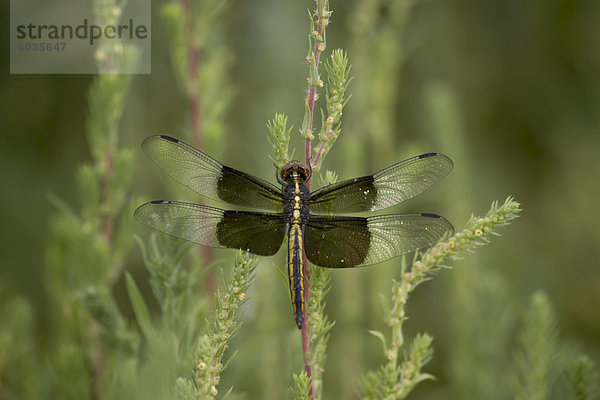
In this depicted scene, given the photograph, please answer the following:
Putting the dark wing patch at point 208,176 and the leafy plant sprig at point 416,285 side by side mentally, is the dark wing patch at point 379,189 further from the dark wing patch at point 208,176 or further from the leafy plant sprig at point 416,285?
the leafy plant sprig at point 416,285

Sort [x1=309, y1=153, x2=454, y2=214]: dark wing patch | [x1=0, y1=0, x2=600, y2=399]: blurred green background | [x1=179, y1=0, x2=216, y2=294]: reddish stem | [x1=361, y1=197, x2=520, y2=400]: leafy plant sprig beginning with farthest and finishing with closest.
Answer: [x1=0, y1=0, x2=600, y2=399]: blurred green background
[x1=179, y1=0, x2=216, y2=294]: reddish stem
[x1=309, y1=153, x2=454, y2=214]: dark wing patch
[x1=361, y1=197, x2=520, y2=400]: leafy plant sprig

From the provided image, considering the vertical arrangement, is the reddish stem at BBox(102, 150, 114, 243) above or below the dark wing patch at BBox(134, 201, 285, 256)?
above

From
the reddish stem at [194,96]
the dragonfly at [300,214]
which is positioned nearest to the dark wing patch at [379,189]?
the dragonfly at [300,214]

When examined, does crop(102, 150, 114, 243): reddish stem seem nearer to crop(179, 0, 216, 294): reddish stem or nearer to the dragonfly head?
crop(179, 0, 216, 294): reddish stem

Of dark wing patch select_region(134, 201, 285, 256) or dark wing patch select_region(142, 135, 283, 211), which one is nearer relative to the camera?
dark wing patch select_region(134, 201, 285, 256)

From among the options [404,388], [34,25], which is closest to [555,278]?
[404,388]

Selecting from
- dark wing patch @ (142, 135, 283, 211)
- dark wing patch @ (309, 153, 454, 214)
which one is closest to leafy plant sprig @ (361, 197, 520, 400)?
dark wing patch @ (309, 153, 454, 214)

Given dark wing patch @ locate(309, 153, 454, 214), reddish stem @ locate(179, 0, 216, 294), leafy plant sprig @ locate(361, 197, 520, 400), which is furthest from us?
reddish stem @ locate(179, 0, 216, 294)
